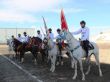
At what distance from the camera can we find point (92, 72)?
2105cm

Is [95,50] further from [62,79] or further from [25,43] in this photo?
[25,43]

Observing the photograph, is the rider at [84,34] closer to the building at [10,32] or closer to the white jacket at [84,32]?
the white jacket at [84,32]

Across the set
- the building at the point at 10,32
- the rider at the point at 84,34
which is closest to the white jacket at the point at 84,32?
the rider at the point at 84,34

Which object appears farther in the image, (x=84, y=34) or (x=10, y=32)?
(x=10, y=32)

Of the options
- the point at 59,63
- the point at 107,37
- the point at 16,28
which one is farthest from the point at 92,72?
the point at 107,37

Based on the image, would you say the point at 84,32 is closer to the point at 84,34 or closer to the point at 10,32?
the point at 84,34

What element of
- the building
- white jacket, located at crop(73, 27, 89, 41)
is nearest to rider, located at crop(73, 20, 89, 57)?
white jacket, located at crop(73, 27, 89, 41)

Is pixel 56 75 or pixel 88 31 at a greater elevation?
pixel 88 31

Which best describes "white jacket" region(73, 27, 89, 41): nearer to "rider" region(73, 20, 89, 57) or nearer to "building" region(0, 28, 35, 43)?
"rider" region(73, 20, 89, 57)

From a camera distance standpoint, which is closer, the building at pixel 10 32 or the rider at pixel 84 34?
the rider at pixel 84 34

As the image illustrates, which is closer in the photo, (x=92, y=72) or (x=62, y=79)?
(x=62, y=79)

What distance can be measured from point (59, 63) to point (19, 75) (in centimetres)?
662

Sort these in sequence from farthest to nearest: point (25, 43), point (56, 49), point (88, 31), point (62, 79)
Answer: point (25, 43) → point (56, 49) → point (88, 31) → point (62, 79)

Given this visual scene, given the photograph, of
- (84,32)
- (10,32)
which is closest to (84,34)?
(84,32)
